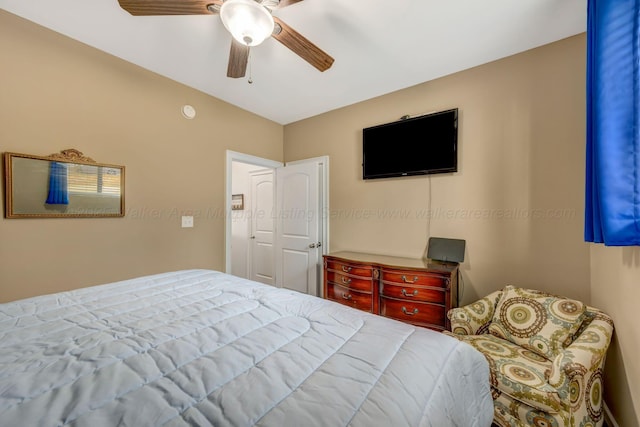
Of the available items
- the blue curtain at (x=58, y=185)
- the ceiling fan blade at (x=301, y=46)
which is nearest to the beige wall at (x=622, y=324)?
the ceiling fan blade at (x=301, y=46)

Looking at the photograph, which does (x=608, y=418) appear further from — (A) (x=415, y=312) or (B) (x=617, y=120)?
(B) (x=617, y=120)

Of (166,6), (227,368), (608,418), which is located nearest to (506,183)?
(608,418)

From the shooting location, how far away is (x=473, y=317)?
1855 mm

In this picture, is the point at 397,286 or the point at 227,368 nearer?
the point at 227,368

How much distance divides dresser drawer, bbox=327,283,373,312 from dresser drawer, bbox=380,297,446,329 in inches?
5.6

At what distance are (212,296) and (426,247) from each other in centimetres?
203

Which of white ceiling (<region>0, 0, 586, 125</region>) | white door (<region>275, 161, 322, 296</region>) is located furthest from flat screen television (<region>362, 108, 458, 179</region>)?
white door (<region>275, 161, 322, 296</region>)

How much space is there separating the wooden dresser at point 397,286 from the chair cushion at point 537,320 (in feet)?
1.23

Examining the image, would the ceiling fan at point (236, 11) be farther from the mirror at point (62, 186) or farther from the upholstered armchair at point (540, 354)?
the upholstered armchair at point (540, 354)

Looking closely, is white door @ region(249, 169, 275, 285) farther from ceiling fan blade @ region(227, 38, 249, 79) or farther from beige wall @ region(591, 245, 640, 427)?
beige wall @ region(591, 245, 640, 427)

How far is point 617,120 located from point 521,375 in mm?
1329

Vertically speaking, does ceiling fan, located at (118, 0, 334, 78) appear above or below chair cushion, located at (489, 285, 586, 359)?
above

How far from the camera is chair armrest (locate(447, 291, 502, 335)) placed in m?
1.82

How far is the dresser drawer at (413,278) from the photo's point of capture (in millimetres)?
2105
